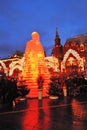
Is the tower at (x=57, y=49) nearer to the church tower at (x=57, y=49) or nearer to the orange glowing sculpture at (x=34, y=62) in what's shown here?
the church tower at (x=57, y=49)

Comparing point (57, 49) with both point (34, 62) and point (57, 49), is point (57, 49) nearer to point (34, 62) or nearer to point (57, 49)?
point (57, 49)

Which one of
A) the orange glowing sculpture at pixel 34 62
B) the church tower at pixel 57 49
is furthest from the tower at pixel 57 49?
the orange glowing sculpture at pixel 34 62

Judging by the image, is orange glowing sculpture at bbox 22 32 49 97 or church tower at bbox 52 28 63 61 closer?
orange glowing sculpture at bbox 22 32 49 97

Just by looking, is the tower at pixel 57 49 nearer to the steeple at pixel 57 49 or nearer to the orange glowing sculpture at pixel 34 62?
the steeple at pixel 57 49

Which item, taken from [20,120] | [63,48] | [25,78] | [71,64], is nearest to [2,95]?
[20,120]

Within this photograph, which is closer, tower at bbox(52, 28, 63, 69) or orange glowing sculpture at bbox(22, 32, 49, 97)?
orange glowing sculpture at bbox(22, 32, 49, 97)

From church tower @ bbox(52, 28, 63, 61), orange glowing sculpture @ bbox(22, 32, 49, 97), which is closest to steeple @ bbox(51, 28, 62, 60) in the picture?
church tower @ bbox(52, 28, 63, 61)

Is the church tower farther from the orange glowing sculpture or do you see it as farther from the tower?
the orange glowing sculpture

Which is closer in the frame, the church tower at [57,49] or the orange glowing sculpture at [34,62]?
the orange glowing sculpture at [34,62]

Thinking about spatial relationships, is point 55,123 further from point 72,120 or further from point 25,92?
point 25,92

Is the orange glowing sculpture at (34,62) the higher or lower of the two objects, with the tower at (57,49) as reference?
lower

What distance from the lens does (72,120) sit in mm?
12336

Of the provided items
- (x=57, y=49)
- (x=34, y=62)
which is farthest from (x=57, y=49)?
(x=34, y=62)

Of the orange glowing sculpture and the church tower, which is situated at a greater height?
the church tower
